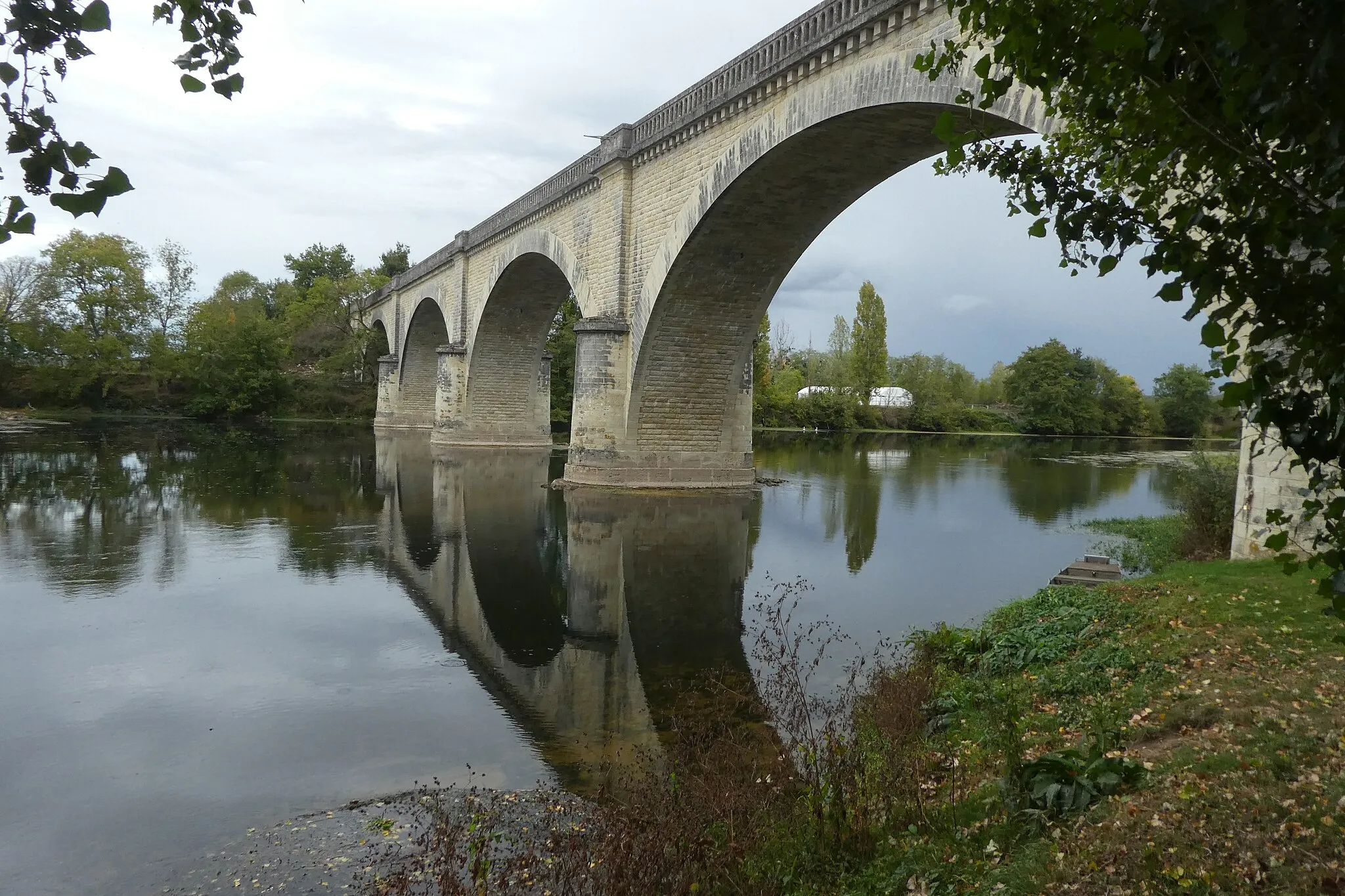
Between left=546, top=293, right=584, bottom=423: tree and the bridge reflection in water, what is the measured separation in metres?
26.2

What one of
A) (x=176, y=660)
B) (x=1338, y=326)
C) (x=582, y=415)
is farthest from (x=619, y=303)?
(x=1338, y=326)

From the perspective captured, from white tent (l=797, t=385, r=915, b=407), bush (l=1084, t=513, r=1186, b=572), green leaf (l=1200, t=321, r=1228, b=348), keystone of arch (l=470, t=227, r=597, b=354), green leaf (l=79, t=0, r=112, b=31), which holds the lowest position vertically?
bush (l=1084, t=513, r=1186, b=572)

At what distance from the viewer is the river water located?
5.17m

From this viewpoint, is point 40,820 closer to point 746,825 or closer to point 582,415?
point 746,825

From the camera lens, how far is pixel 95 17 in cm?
237

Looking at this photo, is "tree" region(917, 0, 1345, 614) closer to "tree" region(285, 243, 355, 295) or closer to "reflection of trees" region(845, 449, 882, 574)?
"reflection of trees" region(845, 449, 882, 574)

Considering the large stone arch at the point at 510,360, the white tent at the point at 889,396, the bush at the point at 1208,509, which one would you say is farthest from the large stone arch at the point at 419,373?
the bush at the point at 1208,509

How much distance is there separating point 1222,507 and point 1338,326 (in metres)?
9.90

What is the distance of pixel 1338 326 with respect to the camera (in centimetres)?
165

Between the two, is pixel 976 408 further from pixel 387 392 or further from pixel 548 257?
pixel 548 257

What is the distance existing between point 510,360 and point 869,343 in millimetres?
33588

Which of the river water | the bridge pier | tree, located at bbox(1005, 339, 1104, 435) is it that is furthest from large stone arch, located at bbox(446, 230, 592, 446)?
tree, located at bbox(1005, 339, 1104, 435)

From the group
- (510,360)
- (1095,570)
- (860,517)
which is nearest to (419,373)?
(510,360)

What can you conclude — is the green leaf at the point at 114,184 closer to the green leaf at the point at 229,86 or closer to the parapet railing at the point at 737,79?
the green leaf at the point at 229,86
